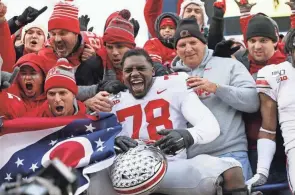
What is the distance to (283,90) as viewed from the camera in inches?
146

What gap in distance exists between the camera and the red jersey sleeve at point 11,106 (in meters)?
3.47

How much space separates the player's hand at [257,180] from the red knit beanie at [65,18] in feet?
5.38

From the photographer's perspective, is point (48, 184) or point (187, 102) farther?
point (187, 102)

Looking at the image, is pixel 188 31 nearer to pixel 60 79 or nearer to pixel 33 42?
pixel 60 79

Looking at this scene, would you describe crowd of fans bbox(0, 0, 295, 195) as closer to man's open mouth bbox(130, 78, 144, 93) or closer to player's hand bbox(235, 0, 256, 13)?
man's open mouth bbox(130, 78, 144, 93)

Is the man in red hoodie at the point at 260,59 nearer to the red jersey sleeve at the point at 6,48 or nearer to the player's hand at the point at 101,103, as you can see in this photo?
the player's hand at the point at 101,103

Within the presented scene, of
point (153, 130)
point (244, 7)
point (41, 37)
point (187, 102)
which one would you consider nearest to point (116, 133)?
point (153, 130)

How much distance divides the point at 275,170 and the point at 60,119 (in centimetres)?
149

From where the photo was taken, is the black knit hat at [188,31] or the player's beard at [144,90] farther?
the black knit hat at [188,31]

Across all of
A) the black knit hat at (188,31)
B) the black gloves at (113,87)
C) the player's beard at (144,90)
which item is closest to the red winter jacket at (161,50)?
the black knit hat at (188,31)

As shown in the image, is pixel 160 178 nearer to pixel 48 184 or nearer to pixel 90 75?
pixel 90 75

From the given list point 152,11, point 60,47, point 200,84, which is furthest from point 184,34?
point 152,11

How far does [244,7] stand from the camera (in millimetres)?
4988

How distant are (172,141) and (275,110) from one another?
0.94m
